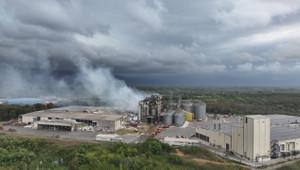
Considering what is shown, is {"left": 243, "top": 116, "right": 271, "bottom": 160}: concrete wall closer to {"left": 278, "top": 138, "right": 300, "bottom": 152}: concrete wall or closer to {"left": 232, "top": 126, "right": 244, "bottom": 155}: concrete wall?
{"left": 232, "top": 126, "right": 244, "bottom": 155}: concrete wall

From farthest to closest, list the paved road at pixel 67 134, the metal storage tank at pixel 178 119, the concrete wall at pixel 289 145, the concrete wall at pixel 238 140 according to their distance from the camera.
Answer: the metal storage tank at pixel 178 119 → the paved road at pixel 67 134 → the concrete wall at pixel 289 145 → the concrete wall at pixel 238 140

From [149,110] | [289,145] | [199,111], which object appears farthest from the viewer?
[199,111]

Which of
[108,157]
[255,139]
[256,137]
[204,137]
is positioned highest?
[256,137]

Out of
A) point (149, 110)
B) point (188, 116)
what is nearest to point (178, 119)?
point (188, 116)

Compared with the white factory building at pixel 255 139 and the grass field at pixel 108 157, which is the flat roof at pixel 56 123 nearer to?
the grass field at pixel 108 157

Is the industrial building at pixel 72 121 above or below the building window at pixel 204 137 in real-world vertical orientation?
above

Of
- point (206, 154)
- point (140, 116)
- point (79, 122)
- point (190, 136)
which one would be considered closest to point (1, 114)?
point (79, 122)

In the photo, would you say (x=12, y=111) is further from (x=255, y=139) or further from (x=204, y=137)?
(x=255, y=139)

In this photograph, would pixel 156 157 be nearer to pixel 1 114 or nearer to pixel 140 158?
pixel 140 158

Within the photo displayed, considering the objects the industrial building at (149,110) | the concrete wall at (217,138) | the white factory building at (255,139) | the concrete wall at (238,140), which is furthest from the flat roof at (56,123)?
the concrete wall at (238,140)
